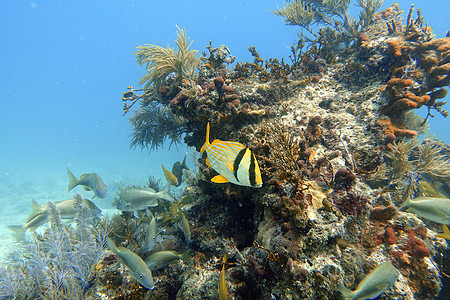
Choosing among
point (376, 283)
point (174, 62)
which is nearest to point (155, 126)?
point (174, 62)

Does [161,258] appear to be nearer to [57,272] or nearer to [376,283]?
[57,272]

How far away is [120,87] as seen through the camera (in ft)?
573

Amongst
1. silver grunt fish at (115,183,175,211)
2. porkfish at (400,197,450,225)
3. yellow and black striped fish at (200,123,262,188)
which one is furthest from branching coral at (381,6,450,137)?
silver grunt fish at (115,183,175,211)

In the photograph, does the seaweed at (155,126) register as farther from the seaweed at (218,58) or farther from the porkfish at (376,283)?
the porkfish at (376,283)

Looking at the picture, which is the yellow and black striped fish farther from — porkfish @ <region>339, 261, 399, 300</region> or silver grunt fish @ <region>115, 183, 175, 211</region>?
silver grunt fish @ <region>115, 183, 175, 211</region>

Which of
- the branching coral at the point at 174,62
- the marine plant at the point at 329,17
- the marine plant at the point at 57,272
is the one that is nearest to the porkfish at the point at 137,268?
the marine plant at the point at 57,272

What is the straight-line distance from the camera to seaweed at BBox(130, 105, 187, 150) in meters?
6.30

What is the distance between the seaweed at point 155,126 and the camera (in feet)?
20.7

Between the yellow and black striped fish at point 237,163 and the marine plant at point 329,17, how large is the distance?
6067mm

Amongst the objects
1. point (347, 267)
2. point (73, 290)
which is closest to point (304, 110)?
point (347, 267)

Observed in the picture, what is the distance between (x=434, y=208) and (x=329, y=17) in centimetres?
697

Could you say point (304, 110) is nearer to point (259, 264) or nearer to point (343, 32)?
point (259, 264)

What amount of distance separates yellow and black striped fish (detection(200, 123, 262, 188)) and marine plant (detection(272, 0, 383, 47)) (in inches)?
239

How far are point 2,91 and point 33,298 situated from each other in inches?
8713
